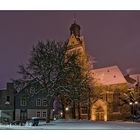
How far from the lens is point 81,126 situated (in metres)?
11.1

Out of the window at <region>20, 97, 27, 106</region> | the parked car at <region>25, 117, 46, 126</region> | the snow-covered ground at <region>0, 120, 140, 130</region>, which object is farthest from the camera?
the window at <region>20, 97, 27, 106</region>

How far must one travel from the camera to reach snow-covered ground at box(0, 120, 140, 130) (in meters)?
11.1

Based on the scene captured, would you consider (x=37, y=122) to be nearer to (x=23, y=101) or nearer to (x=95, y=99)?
(x=23, y=101)

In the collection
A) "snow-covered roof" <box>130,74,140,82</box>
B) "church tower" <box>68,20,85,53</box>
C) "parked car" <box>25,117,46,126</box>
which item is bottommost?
"parked car" <box>25,117,46,126</box>

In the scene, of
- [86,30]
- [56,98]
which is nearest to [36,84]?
[56,98]

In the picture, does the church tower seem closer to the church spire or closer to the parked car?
the church spire

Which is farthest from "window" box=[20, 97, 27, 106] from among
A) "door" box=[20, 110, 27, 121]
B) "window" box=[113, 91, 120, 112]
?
"window" box=[113, 91, 120, 112]

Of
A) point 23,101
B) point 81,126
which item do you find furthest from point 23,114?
point 81,126

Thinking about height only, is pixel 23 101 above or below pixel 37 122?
above

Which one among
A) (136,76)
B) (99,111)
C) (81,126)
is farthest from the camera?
(99,111)
